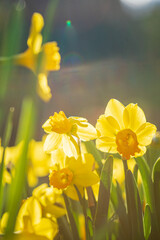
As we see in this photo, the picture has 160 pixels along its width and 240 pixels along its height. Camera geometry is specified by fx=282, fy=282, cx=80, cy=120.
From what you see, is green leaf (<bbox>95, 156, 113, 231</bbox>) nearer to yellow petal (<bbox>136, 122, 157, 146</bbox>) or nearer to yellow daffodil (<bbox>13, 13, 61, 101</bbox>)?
yellow petal (<bbox>136, 122, 157, 146</bbox>)

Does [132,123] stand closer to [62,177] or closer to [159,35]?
[62,177]

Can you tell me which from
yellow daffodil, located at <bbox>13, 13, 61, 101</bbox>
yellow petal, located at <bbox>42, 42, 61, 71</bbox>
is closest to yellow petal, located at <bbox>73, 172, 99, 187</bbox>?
yellow daffodil, located at <bbox>13, 13, 61, 101</bbox>

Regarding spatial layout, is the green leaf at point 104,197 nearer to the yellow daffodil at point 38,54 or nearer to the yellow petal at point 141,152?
the yellow petal at point 141,152

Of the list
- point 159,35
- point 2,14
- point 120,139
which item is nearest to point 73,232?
point 120,139

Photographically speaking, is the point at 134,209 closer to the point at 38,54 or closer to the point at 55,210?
the point at 55,210

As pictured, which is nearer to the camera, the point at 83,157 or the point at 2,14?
Answer: the point at 83,157

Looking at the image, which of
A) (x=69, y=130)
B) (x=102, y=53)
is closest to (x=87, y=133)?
(x=69, y=130)
